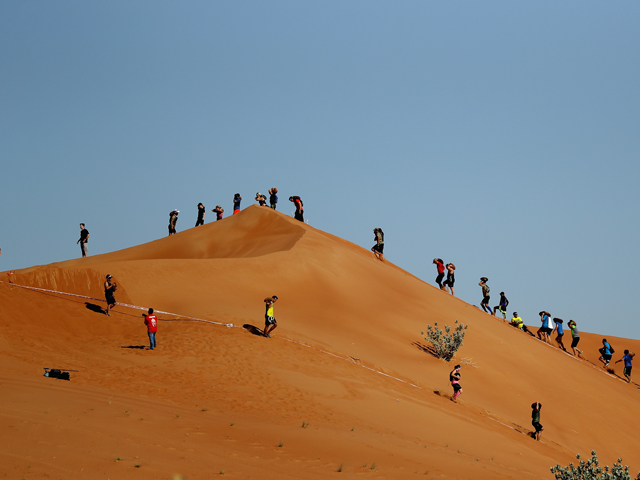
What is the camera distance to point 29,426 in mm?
7547

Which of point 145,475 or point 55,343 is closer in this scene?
point 145,475

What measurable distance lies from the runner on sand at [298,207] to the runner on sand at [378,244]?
12.5ft

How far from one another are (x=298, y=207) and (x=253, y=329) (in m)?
14.2

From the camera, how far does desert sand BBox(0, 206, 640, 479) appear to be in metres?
8.01

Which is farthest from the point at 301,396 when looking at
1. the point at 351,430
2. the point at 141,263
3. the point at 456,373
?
the point at 141,263

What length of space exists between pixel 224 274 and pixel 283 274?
1.94 m

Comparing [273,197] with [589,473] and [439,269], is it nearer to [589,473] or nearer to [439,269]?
[439,269]

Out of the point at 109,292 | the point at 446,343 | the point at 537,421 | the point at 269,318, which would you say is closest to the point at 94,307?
the point at 109,292

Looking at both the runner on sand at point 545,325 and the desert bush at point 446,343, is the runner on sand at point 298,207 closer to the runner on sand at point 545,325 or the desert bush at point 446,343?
the runner on sand at point 545,325

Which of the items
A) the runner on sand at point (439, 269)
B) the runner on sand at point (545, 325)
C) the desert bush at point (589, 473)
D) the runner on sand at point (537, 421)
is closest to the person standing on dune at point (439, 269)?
the runner on sand at point (439, 269)

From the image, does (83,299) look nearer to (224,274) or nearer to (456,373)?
(224,274)

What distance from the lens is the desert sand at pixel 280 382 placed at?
801cm

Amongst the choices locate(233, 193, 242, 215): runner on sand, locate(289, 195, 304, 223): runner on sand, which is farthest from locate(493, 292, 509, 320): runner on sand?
locate(233, 193, 242, 215): runner on sand

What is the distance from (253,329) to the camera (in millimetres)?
16734
